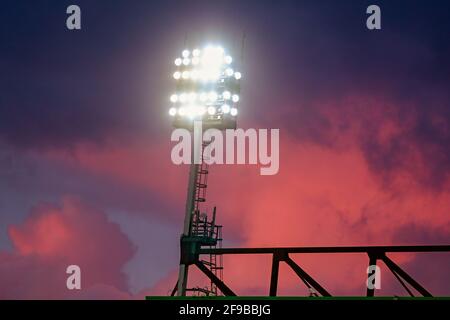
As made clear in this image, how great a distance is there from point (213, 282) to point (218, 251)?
2.19 meters

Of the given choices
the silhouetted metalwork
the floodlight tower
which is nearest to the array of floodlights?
the floodlight tower

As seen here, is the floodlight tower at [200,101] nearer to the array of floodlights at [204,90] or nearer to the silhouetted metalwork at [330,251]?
the array of floodlights at [204,90]

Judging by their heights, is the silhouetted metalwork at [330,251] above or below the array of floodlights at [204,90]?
below

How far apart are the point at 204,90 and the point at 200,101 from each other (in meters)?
0.61

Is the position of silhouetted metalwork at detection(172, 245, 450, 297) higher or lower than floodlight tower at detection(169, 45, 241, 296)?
lower

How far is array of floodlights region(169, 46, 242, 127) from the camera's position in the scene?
31781 millimetres

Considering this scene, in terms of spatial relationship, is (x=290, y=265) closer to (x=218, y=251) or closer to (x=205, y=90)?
(x=218, y=251)

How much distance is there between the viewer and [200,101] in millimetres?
31828

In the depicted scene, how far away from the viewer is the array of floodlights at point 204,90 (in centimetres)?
3178

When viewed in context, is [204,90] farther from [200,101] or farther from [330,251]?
[330,251]

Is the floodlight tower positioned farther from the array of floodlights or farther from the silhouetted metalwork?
the silhouetted metalwork

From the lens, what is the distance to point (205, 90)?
105 ft

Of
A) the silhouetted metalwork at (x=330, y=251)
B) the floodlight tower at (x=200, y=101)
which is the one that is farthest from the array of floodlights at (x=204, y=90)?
the silhouetted metalwork at (x=330, y=251)

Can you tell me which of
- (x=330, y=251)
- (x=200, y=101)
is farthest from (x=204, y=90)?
(x=330, y=251)
